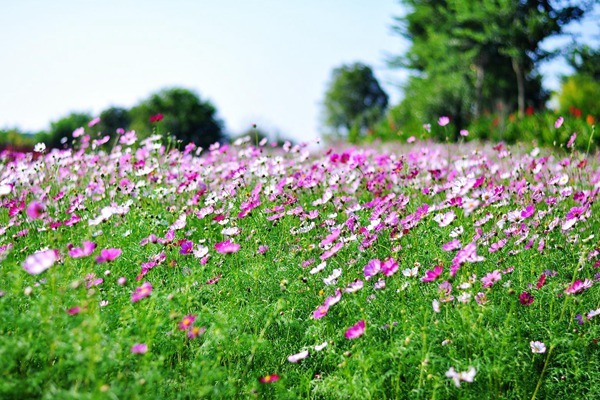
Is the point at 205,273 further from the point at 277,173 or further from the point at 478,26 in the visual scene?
the point at 478,26

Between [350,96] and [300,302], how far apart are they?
41241 millimetres

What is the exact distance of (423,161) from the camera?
521 centimetres

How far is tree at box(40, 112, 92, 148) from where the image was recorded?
28.8 meters

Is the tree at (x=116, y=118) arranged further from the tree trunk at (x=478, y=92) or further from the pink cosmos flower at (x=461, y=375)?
the pink cosmos flower at (x=461, y=375)

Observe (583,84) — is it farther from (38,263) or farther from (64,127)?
(64,127)

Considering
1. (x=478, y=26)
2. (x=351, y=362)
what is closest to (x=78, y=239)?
(x=351, y=362)

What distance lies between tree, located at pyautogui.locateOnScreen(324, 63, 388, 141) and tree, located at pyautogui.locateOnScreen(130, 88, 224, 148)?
18.6 meters

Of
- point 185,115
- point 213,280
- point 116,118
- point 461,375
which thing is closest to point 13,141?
point 213,280

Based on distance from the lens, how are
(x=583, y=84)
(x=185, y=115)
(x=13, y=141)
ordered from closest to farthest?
(x=13, y=141) → (x=583, y=84) → (x=185, y=115)

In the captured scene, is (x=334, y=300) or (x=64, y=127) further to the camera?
(x=64, y=127)

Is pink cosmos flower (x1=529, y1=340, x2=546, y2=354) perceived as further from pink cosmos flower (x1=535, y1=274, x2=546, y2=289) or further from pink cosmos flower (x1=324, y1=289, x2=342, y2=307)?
pink cosmos flower (x1=324, y1=289, x2=342, y2=307)

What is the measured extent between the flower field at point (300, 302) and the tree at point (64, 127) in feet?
87.9

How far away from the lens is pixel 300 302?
3113mm

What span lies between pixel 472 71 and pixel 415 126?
5.56 m
